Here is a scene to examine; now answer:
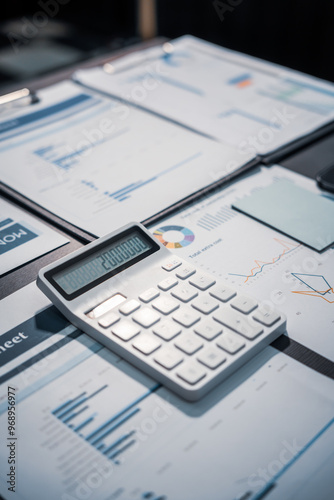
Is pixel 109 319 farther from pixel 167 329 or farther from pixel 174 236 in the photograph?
pixel 174 236

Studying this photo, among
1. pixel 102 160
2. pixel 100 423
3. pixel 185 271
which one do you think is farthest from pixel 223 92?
pixel 100 423

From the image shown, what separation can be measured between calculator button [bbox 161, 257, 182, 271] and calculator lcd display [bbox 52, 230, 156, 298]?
3cm

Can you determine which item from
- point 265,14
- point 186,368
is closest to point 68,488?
point 186,368

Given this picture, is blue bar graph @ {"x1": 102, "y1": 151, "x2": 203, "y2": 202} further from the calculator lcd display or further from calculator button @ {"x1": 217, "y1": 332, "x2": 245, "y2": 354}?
calculator button @ {"x1": 217, "y1": 332, "x2": 245, "y2": 354}

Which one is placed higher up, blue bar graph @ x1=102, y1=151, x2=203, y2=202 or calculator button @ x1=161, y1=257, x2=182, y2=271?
blue bar graph @ x1=102, y1=151, x2=203, y2=202

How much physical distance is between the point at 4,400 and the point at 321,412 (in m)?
0.32

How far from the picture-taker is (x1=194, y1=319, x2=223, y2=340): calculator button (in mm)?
609

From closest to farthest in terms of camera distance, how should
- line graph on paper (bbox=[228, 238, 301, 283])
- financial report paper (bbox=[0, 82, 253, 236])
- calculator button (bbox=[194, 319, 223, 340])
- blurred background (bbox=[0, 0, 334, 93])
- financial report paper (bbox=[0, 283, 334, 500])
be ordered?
financial report paper (bbox=[0, 283, 334, 500]) < calculator button (bbox=[194, 319, 223, 340]) < line graph on paper (bbox=[228, 238, 301, 283]) < financial report paper (bbox=[0, 82, 253, 236]) < blurred background (bbox=[0, 0, 334, 93])

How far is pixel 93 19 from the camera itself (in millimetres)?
2107

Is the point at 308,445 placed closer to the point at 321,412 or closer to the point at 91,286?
the point at 321,412

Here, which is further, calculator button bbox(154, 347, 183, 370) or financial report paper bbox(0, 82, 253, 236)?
financial report paper bbox(0, 82, 253, 236)

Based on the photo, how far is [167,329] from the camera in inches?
24.4

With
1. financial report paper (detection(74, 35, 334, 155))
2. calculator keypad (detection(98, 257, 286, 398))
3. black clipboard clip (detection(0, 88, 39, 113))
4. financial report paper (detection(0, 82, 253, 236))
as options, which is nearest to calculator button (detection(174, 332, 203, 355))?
A: calculator keypad (detection(98, 257, 286, 398))

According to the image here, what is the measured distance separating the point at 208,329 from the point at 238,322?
35mm
